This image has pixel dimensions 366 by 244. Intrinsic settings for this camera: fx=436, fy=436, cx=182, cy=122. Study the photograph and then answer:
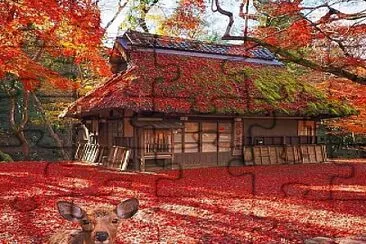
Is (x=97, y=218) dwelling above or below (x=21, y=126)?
below

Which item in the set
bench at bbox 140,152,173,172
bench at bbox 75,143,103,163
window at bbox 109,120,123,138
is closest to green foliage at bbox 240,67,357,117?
bench at bbox 140,152,173,172

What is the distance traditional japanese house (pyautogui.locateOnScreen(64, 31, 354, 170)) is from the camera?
47.4ft

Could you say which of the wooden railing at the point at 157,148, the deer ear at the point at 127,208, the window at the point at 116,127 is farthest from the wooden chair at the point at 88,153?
the deer ear at the point at 127,208

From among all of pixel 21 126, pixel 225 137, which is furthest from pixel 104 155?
pixel 21 126

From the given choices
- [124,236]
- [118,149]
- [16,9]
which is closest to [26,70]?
[16,9]

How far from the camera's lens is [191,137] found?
15672mm

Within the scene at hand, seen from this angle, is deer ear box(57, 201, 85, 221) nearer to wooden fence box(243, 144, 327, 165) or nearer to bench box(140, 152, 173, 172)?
bench box(140, 152, 173, 172)

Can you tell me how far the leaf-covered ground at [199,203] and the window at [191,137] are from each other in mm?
1468

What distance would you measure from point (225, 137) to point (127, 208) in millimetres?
13746

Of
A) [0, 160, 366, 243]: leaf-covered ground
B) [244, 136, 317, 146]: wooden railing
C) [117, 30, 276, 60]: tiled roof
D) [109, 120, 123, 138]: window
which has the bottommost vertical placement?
[0, 160, 366, 243]: leaf-covered ground

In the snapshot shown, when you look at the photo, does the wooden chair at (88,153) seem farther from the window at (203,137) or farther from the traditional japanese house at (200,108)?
the window at (203,137)

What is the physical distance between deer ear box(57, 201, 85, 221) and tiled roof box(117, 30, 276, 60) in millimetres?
13894

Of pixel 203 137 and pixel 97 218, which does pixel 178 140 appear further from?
pixel 97 218

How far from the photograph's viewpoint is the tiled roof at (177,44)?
54.5 ft
